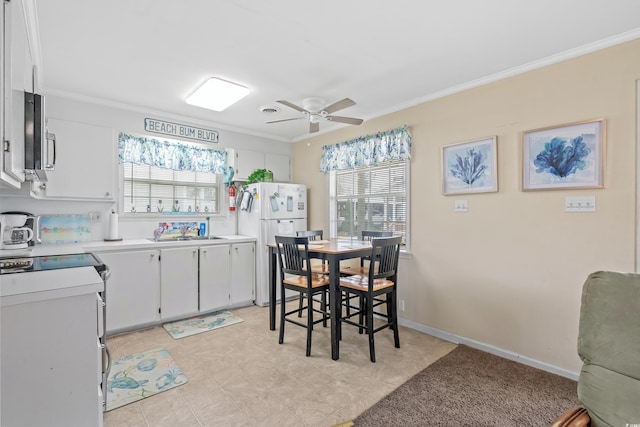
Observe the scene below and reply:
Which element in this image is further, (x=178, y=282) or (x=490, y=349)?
(x=178, y=282)

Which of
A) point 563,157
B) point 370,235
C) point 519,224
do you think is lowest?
point 370,235

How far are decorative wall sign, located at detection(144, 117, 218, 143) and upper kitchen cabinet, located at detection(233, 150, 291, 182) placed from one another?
44 cm

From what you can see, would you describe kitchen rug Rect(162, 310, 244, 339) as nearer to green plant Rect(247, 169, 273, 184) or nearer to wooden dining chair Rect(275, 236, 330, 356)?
wooden dining chair Rect(275, 236, 330, 356)

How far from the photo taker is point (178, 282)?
353 centimetres

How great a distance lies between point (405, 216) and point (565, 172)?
4.92 ft

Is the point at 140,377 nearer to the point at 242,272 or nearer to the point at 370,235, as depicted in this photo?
the point at 242,272

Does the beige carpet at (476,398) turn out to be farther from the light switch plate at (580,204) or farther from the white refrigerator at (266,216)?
the white refrigerator at (266,216)

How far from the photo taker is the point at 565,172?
92.9 inches

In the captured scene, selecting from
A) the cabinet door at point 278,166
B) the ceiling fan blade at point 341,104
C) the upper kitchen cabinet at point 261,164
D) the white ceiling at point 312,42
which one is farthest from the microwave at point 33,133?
the cabinet door at point 278,166

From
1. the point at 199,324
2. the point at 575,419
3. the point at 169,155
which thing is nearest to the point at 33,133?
the point at 169,155

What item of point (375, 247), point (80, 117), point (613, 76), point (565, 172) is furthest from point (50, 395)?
point (613, 76)

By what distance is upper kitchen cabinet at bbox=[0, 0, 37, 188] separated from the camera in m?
1.15

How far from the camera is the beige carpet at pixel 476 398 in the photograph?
6.16 feet

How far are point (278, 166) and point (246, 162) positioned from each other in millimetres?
558
